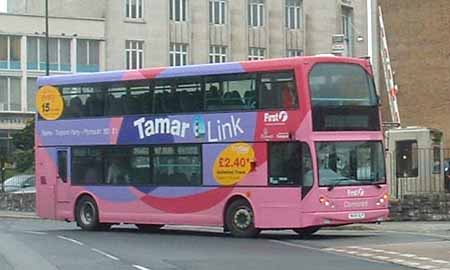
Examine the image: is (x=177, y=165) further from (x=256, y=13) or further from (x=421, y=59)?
(x=256, y=13)

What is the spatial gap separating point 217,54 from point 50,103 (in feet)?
170

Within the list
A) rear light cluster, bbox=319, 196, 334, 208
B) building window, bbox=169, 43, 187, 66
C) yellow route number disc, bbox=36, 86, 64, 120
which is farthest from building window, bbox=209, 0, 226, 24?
rear light cluster, bbox=319, 196, 334, 208

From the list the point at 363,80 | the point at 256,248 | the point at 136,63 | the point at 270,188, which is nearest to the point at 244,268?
the point at 256,248

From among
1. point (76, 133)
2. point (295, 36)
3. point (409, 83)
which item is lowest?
point (76, 133)

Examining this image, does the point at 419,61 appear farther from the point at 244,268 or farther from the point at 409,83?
the point at 244,268

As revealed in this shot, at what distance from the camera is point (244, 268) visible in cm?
1642

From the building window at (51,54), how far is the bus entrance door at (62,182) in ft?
156

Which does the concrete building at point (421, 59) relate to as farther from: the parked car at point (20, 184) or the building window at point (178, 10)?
the parked car at point (20, 184)

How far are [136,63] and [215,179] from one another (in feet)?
177

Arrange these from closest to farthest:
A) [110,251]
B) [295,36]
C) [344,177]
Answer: [110,251]
[344,177]
[295,36]

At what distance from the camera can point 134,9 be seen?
255 feet

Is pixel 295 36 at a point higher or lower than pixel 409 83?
higher

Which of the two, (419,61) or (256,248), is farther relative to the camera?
(419,61)

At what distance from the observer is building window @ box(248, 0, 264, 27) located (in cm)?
8219
